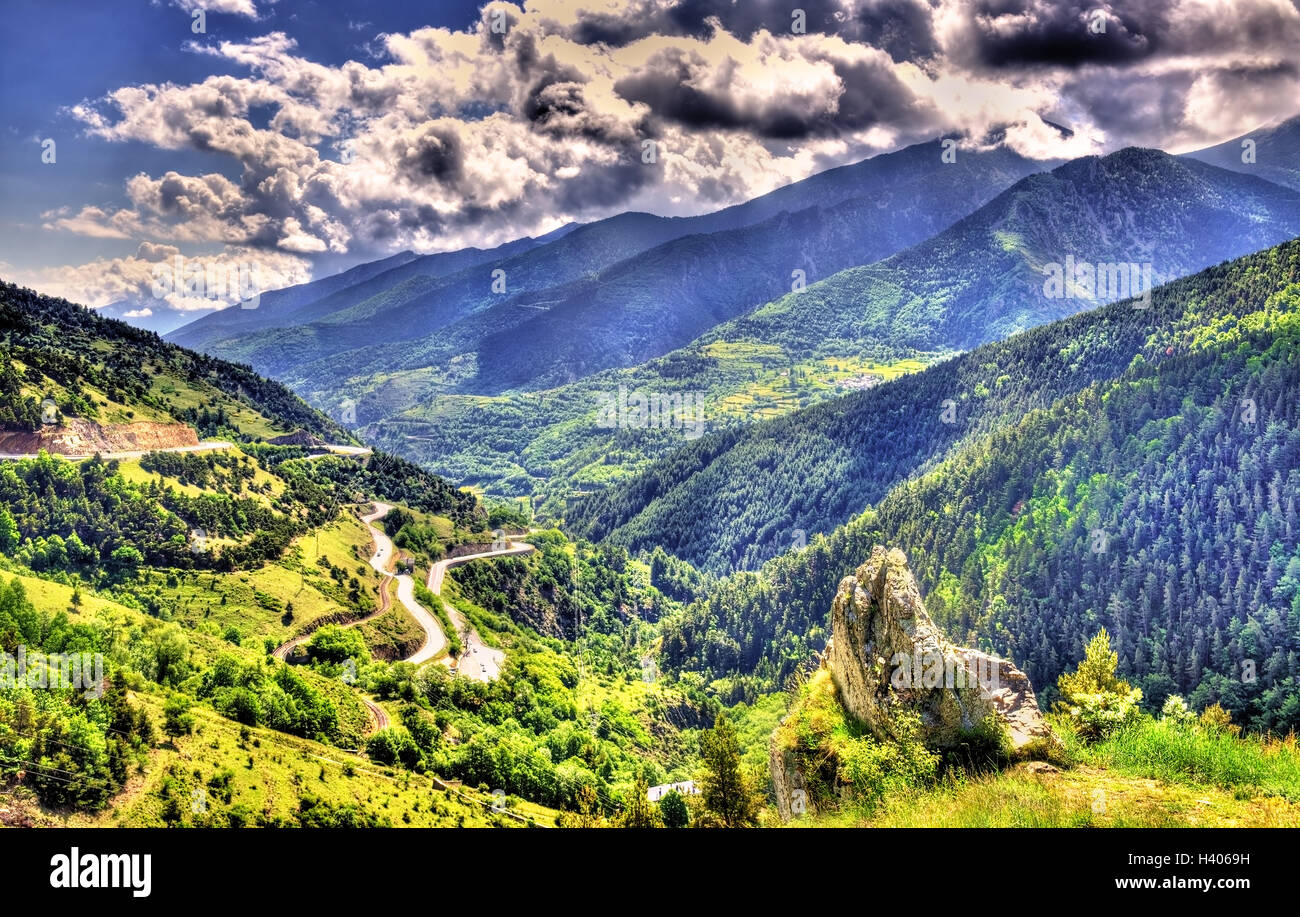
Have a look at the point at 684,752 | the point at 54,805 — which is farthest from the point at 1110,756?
the point at 684,752

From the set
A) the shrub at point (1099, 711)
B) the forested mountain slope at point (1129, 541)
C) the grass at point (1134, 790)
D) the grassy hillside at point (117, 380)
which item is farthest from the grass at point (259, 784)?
the forested mountain slope at point (1129, 541)

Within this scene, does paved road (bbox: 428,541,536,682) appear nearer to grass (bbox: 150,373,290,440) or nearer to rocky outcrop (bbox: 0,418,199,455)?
rocky outcrop (bbox: 0,418,199,455)

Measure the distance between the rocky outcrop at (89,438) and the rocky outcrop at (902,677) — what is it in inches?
3828

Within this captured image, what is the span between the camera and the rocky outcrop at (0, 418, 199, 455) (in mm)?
89062

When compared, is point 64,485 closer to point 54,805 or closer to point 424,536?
point 424,536

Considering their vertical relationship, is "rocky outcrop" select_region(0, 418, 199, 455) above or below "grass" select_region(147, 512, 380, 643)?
above

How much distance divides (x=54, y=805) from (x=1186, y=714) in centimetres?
3473

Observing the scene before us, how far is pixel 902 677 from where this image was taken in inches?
962

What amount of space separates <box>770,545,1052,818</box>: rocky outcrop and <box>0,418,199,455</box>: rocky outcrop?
97.2 metres

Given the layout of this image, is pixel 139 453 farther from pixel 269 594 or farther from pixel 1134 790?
pixel 1134 790

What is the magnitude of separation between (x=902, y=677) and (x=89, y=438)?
345ft

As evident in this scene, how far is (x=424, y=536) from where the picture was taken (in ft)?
427

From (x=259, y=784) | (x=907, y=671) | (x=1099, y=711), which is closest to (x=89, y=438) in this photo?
(x=259, y=784)

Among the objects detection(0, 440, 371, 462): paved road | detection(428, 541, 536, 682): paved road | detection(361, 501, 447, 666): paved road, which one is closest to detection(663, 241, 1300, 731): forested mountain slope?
detection(428, 541, 536, 682): paved road
